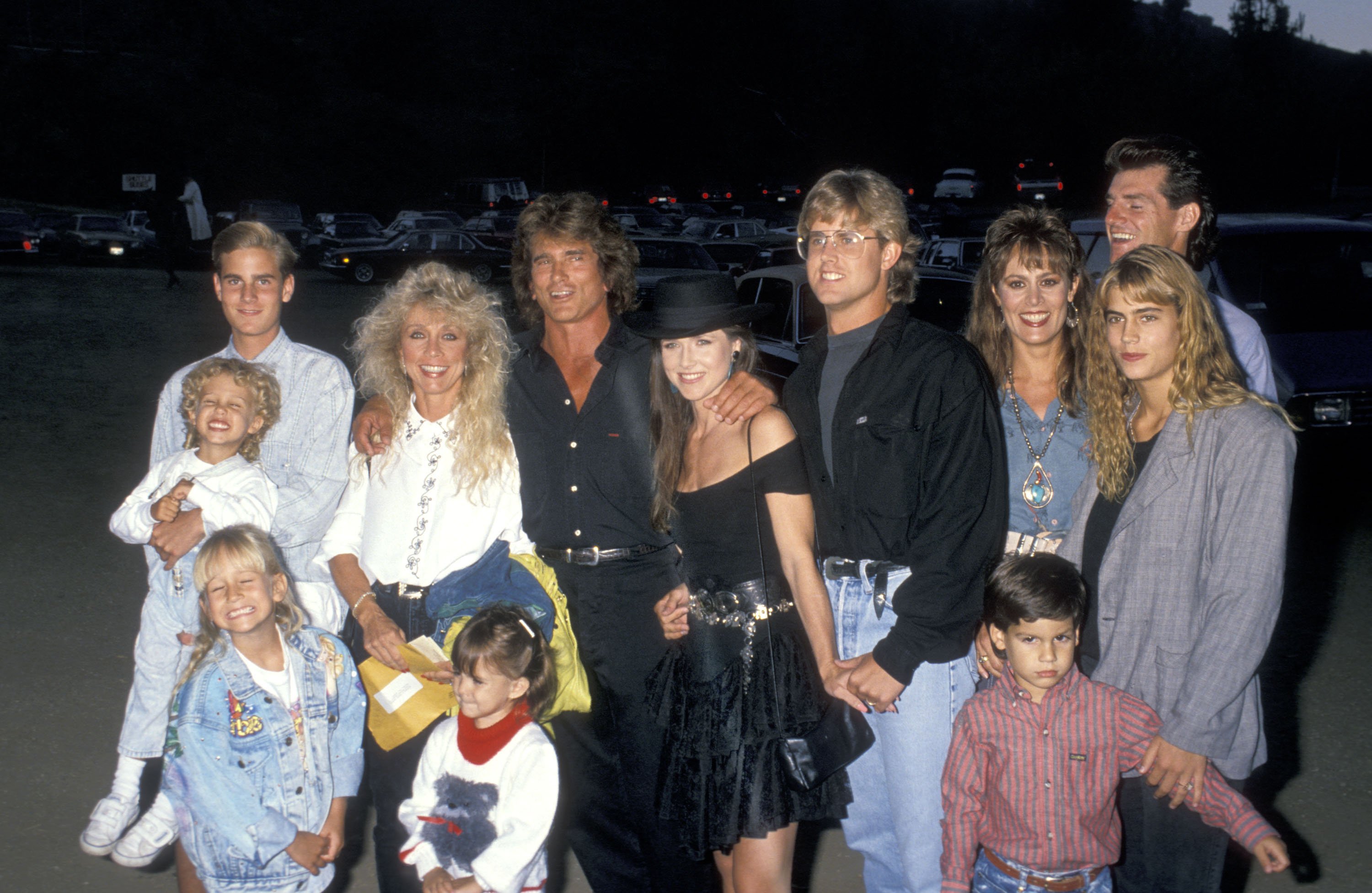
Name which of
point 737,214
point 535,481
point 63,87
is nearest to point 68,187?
point 63,87

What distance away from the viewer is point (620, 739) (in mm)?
3416

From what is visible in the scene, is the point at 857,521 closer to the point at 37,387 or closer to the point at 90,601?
the point at 90,601

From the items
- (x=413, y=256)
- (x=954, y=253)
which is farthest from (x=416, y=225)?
(x=954, y=253)

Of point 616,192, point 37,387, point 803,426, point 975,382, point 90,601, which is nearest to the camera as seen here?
point 975,382

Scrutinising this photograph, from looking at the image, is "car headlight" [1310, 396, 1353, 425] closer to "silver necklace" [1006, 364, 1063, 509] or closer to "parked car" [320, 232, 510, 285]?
"silver necklace" [1006, 364, 1063, 509]

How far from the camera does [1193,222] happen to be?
3645mm

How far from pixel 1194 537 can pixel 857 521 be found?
82 centimetres

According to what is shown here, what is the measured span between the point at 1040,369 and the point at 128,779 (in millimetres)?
3173

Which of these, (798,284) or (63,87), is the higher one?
(63,87)

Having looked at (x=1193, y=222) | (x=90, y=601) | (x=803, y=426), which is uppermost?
(x=1193, y=222)

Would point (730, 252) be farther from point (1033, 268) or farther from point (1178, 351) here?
point (1178, 351)

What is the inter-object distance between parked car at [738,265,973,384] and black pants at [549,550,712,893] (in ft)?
16.9

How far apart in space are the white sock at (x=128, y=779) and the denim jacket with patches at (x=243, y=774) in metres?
0.55

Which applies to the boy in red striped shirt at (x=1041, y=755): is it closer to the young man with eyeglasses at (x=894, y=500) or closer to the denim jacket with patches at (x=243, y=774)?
the young man with eyeglasses at (x=894, y=500)
